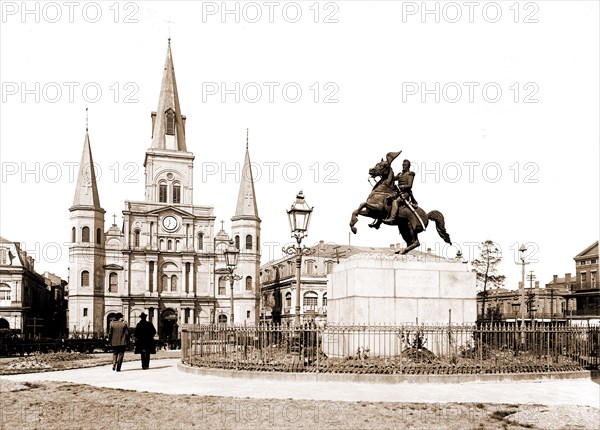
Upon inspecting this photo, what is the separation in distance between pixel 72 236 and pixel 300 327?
69.7 m

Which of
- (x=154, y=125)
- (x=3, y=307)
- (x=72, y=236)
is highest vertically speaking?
(x=154, y=125)

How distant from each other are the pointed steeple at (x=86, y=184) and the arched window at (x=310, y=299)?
28225mm

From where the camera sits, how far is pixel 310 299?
3474 inches

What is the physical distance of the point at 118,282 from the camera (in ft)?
260

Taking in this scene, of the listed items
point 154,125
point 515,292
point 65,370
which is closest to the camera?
point 65,370

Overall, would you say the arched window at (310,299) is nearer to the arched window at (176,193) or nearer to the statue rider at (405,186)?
the arched window at (176,193)

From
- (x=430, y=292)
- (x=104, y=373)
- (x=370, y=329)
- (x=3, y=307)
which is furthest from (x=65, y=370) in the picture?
(x=3, y=307)

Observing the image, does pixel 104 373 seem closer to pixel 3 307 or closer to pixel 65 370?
pixel 65 370

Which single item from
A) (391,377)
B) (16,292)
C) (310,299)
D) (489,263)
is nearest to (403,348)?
(391,377)

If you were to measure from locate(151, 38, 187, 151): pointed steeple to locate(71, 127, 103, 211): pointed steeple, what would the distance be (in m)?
8.23

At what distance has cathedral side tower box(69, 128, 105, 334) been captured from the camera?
7619cm

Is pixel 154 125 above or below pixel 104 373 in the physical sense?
above

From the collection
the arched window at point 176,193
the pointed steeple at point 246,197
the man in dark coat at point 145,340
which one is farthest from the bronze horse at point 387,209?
the pointed steeple at point 246,197

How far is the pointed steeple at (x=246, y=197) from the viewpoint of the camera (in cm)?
8662
